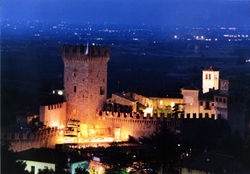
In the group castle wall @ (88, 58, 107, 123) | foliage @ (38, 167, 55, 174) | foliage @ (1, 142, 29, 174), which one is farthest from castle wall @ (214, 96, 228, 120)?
foliage @ (1, 142, 29, 174)

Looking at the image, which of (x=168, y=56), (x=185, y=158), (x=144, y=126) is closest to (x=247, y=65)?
(x=168, y=56)

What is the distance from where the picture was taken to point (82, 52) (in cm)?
2186

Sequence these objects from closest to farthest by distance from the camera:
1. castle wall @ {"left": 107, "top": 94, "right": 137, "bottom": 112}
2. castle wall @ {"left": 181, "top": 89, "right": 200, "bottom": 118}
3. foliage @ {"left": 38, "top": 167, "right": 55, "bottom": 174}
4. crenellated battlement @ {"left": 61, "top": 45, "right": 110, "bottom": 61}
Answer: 1. foliage @ {"left": 38, "top": 167, "right": 55, "bottom": 174}
2. crenellated battlement @ {"left": 61, "top": 45, "right": 110, "bottom": 61}
3. castle wall @ {"left": 107, "top": 94, "right": 137, "bottom": 112}
4. castle wall @ {"left": 181, "top": 89, "right": 200, "bottom": 118}

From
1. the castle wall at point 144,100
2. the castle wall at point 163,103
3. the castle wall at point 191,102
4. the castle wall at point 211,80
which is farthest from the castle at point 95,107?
the castle wall at point 211,80

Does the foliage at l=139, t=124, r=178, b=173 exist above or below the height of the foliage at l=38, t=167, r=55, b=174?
above

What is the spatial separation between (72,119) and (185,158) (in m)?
5.29

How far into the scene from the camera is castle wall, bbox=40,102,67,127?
20.8 metres

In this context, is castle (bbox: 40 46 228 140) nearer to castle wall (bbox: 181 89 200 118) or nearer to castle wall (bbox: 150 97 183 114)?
castle wall (bbox: 181 89 200 118)

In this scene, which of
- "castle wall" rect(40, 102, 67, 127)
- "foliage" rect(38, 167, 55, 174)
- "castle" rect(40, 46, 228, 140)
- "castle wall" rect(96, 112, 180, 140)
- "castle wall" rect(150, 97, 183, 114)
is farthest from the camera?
"castle wall" rect(150, 97, 183, 114)

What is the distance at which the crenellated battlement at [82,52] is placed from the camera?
21.8 m

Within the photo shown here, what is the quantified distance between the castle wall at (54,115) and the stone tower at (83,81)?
27 cm

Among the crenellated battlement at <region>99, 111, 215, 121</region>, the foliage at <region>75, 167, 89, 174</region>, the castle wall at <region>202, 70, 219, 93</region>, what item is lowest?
the foliage at <region>75, 167, 89, 174</region>

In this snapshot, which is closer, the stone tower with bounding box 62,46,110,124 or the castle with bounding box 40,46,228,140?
the castle with bounding box 40,46,228,140

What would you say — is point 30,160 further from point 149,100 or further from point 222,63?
point 222,63
